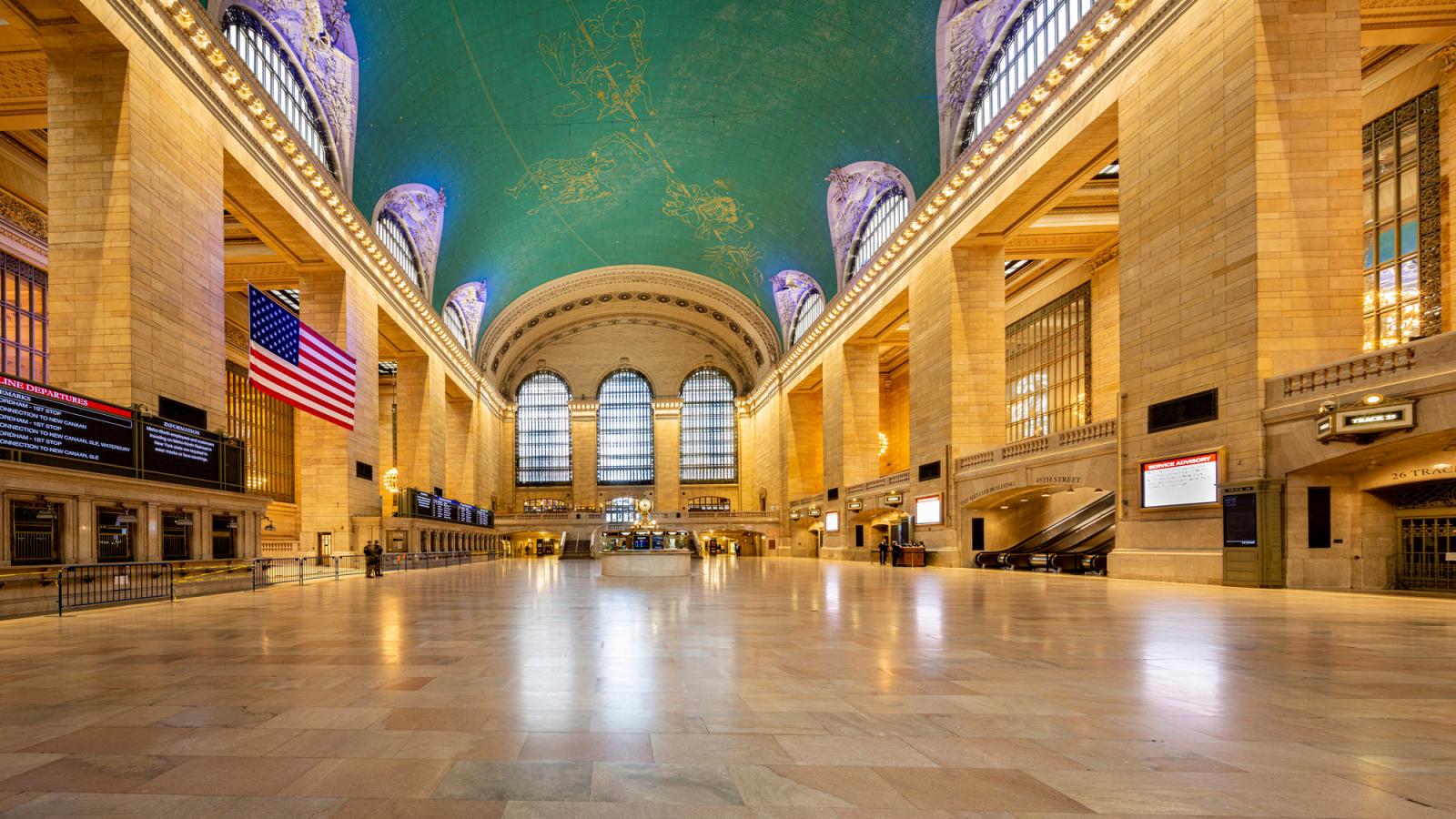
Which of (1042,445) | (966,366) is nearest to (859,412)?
(966,366)

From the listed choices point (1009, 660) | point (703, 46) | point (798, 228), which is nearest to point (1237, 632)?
point (1009, 660)

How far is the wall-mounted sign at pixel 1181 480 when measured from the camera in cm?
1354

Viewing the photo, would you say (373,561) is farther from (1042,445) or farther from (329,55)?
(1042,445)

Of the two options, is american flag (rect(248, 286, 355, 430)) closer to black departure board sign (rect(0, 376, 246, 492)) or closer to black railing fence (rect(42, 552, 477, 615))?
black departure board sign (rect(0, 376, 246, 492))

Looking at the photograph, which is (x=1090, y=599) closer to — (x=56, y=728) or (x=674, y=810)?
(x=674, y=810)

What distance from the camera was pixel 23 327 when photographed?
70.5 feet

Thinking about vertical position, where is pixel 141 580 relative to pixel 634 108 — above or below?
below

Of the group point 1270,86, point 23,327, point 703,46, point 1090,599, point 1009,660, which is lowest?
point 1090,599

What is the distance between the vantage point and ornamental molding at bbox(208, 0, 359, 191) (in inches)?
765

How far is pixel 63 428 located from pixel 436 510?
66.8 feet

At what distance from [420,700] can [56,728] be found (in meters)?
1.56

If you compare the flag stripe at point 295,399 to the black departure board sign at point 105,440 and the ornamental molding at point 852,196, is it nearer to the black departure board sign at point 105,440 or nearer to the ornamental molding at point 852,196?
the black departure board sign at point 105,440

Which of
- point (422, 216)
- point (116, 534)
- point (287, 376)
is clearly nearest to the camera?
point (116, 534)

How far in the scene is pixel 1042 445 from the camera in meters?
20.0
